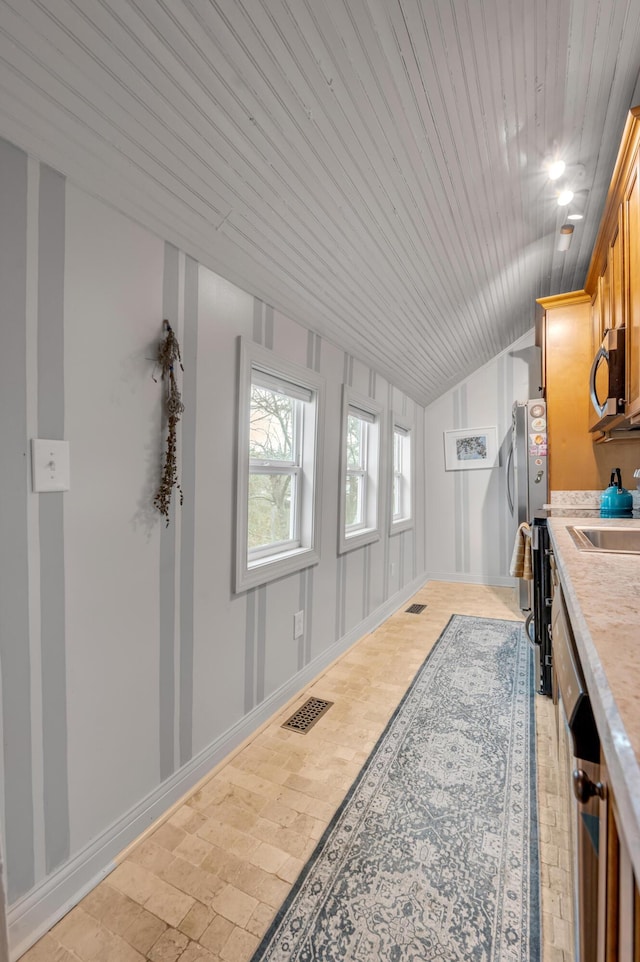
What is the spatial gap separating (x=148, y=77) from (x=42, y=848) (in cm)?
198

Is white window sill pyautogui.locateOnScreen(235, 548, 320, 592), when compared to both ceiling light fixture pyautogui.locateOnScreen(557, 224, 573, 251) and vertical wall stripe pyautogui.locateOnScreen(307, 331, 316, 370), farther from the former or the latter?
ceiling light fixture pyautogui.locateOnScreen(557, 224, 573, 251)

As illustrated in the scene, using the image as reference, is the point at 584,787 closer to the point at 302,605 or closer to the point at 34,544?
the point at 34,544

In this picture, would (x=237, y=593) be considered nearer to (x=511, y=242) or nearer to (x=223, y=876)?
(x=223, y=876)

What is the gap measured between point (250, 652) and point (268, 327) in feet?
4.99

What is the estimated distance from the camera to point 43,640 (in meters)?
1.17

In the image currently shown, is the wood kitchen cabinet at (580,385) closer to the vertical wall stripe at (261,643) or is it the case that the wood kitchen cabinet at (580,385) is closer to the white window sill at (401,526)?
the white window sill at (401,526)

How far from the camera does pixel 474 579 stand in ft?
15.7

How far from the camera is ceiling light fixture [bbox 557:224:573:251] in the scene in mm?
2535

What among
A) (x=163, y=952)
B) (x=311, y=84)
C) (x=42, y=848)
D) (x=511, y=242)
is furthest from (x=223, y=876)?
(x=511, y=242)

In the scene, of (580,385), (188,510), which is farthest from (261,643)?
(580,385)

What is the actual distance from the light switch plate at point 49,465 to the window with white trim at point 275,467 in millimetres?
780

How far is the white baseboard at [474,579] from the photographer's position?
4.64 m

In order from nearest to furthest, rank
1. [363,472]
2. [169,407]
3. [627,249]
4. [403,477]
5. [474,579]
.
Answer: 1. [169,407]
2. [627,249]
3. [363,472]
4. [403,477]
5. [474,579]

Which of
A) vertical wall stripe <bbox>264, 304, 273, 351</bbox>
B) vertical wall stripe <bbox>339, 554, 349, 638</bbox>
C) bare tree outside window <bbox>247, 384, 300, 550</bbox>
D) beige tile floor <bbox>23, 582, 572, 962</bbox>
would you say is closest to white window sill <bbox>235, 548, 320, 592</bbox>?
bare tree outside window <bbox>247, 384, 300, 550</bbox>
